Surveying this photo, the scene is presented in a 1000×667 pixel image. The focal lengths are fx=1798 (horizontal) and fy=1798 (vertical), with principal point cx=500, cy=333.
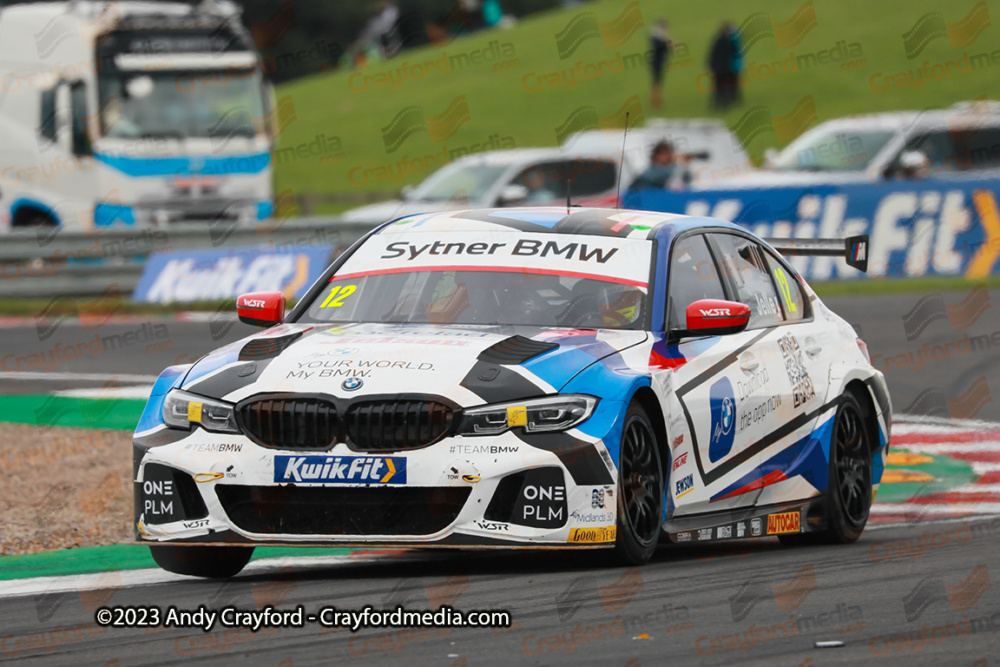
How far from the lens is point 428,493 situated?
255 inches

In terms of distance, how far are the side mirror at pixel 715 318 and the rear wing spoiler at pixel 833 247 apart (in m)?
1.70

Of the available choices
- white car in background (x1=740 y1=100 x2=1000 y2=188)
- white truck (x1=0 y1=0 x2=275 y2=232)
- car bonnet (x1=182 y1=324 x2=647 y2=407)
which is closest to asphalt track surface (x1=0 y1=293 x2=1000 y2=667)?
car bonnet (x1=182 y1=324 x2=647 y2=407)

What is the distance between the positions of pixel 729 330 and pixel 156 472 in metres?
2.38

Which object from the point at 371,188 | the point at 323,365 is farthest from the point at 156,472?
the point at 371,188

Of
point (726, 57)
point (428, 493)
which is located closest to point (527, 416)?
point (428, 493)

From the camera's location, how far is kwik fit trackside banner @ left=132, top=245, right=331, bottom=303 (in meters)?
21.0

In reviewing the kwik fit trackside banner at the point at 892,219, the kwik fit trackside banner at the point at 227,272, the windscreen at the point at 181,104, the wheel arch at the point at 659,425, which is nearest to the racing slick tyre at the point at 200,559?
the wheel arch at the point at 659,425

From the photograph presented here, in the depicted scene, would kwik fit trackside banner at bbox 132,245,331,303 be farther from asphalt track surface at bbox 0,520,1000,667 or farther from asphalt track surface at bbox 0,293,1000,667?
asphalt track surface at bbox 0,520,1000,667

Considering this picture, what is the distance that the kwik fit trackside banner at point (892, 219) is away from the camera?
70.9 feet

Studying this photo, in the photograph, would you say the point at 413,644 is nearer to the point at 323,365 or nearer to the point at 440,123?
the point at 323,365

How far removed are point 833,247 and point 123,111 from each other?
19.0 metres

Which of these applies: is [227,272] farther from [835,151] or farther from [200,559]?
[200,559]

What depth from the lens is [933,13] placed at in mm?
58062

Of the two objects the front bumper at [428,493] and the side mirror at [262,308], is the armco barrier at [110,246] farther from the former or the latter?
the front bumper at [428,493]
